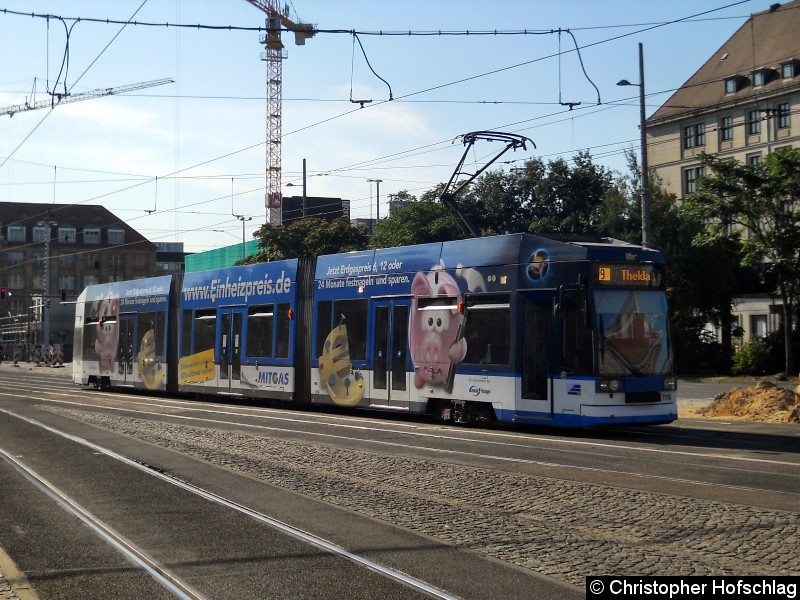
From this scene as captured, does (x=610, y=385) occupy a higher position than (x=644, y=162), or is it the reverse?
(x=644, y=162)

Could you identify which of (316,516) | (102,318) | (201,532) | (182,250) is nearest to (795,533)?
(316,516)

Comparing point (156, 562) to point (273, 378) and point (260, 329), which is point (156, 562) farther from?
point (260, 329)

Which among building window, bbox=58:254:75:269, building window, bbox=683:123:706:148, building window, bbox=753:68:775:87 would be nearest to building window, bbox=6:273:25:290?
building window, bbox=58:254:75:269

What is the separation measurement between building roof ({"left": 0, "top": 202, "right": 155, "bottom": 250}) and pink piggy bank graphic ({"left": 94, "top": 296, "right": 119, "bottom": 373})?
89.0m

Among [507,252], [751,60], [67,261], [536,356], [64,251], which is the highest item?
[751,60]

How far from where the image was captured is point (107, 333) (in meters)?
35.0

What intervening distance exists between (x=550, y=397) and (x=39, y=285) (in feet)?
367

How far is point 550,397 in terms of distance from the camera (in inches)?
698

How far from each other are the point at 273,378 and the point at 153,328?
7.58 meters

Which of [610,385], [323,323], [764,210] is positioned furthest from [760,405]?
[764,210]

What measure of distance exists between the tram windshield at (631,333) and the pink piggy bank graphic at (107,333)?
21101 millimetres

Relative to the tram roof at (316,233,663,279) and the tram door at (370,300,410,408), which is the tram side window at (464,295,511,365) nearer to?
the tram roof at (316,233,663,279)

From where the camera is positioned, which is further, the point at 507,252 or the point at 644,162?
the point at 644,162

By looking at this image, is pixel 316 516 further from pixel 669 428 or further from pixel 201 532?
pixel 669 428
